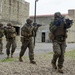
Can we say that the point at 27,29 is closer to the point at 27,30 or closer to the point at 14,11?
the point at 27,30

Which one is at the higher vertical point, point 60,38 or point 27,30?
point 27,30

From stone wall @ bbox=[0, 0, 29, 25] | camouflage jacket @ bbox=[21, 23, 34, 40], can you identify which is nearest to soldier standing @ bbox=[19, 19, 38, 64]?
camouflage jacket @ bbox=[21, 23, 34, 40]

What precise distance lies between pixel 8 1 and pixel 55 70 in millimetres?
20588

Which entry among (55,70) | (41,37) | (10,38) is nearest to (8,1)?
(10,38)

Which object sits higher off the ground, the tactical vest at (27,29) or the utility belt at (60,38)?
the tactical vest at (27,29)

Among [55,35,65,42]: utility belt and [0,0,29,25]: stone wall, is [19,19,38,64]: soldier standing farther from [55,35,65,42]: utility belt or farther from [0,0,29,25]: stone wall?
[0,0,29,25]: stone wall

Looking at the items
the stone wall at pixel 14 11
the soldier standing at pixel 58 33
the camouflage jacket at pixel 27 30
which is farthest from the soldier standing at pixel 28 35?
the stone wall at pixel 14 11

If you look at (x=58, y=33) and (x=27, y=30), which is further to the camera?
(x=27, y=30)

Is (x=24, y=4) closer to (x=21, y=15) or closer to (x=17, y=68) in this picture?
(x=21, y=15)

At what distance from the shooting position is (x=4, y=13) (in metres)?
29.5

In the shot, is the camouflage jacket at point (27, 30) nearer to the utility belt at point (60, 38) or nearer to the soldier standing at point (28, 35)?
the soldier standing at point (28, 35)

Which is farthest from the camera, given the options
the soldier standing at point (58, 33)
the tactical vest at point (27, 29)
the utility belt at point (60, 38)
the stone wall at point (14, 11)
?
the stone wall at point (14, 11)

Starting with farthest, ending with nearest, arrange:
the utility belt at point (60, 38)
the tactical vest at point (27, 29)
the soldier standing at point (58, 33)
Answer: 1. the tactical vest at point (27, 29)
2. the utility belt at point (60, 38)
3. the soldier standing at point (58, 33)

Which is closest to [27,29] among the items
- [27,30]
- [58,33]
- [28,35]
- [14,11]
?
[27,30]
